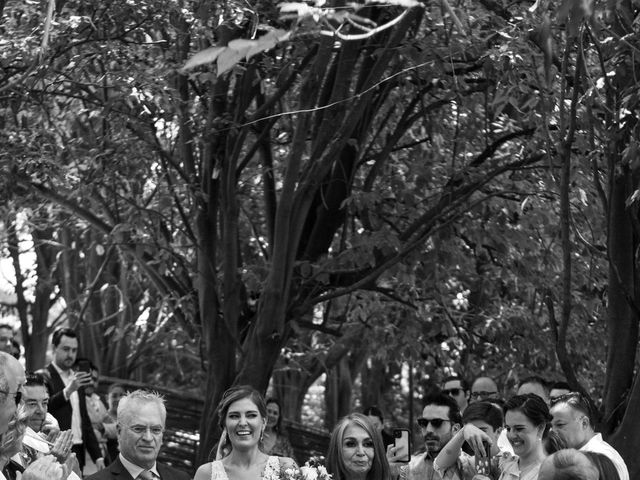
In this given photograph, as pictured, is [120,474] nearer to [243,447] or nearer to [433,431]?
[243,447]

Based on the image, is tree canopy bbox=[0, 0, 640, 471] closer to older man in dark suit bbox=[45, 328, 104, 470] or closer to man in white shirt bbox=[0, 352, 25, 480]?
older man in dark suit bbox=[45, 328, 104, 470]

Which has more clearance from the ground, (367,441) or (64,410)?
(64,410)

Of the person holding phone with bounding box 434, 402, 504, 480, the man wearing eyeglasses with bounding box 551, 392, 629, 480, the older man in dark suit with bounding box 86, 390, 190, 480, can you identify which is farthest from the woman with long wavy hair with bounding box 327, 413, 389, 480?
the man wearing eyeglasses with bounding box 551, 392, 629, 480

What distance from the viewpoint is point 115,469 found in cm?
766

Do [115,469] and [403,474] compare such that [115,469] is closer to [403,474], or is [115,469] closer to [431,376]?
[403,474]

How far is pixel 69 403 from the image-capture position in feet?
37.6

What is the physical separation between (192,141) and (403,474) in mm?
4171

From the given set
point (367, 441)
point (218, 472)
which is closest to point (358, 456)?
point (367, 441)

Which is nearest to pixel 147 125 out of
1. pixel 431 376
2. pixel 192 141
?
pixel 192 141

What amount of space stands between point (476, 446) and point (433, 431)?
1.01 metres

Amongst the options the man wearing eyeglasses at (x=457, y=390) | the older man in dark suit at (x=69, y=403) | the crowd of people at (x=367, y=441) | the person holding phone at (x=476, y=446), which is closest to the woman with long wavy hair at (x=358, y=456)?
the crowd of people at (x=367, y=441)

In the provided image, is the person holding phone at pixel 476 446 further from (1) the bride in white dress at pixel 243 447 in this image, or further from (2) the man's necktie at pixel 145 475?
(2) the man's necktie at pixel 145 475

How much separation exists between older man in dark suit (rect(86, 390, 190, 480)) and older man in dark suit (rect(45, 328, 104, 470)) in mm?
3651

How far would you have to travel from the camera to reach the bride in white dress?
8.30 m
